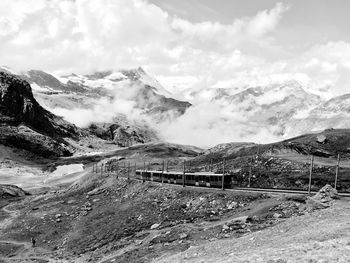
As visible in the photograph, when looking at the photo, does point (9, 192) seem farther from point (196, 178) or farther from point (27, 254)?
point (27, 254)

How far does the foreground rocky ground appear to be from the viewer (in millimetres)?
37000

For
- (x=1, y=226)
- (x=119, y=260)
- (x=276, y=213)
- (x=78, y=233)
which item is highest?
(x=276, y=213)

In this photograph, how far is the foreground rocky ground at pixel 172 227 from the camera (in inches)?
1457

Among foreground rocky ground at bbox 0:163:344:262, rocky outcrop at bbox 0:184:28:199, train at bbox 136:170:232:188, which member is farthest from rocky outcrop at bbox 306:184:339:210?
rocky outcrop at bbox 0:184:28:199

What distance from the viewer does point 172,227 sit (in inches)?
2286

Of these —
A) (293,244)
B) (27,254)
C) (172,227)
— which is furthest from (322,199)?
(27,254)

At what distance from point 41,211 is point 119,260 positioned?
63.9 meters

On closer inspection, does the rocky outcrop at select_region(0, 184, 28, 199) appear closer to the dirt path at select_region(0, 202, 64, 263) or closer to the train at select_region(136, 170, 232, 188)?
the train at select_region(136, 170, 232, 188)

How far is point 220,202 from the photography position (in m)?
69.4

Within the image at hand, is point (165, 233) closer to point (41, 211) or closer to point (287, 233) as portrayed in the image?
point (287, 233)

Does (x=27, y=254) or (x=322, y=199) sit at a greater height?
(x=322, y=199)

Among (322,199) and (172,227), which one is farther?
(172,227)

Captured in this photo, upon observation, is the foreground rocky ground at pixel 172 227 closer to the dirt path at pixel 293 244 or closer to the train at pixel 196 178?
the dirt path at pixel 293 244

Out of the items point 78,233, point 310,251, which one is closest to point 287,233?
point 310,251
